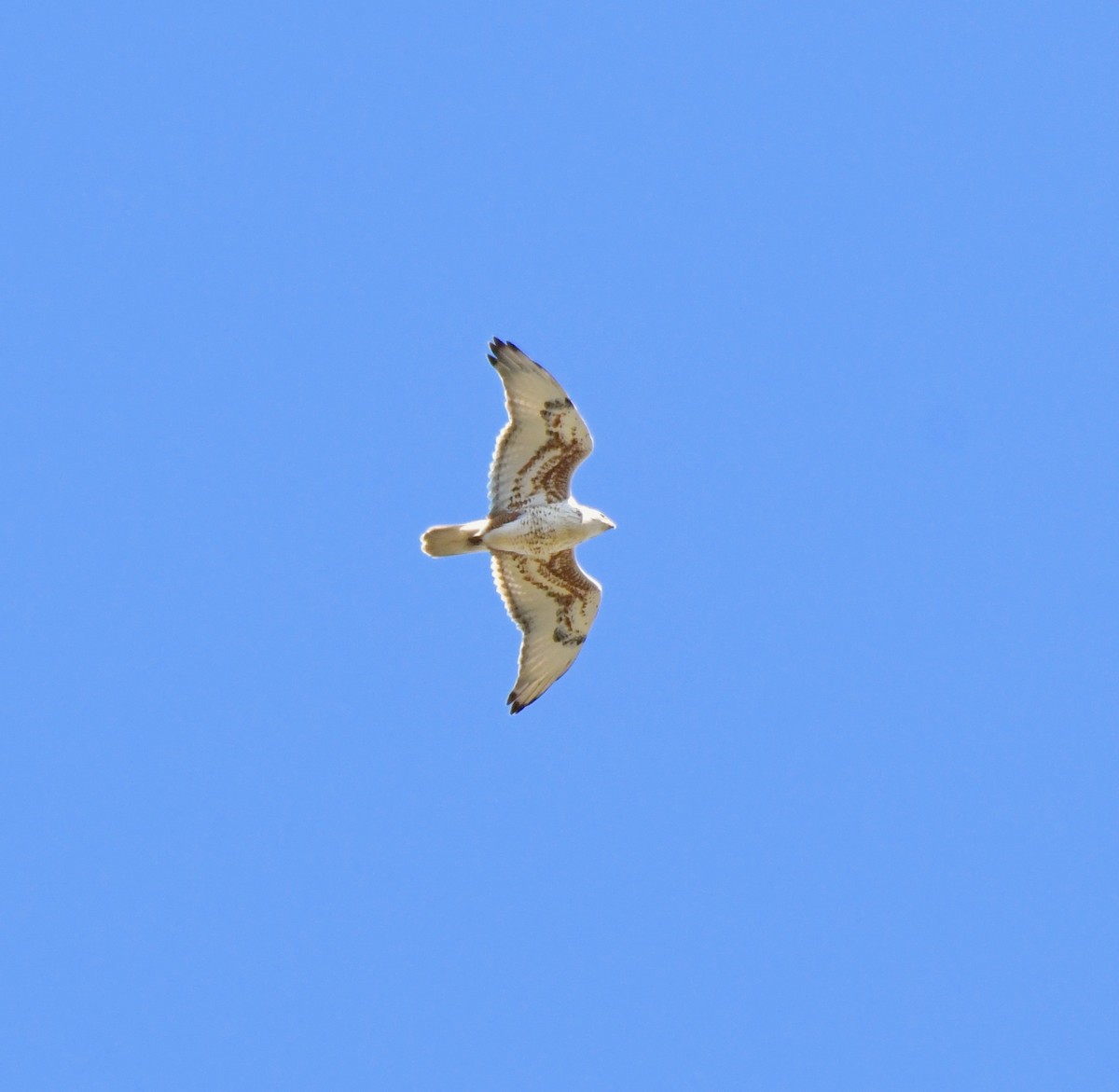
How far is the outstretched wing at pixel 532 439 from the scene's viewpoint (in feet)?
51.6

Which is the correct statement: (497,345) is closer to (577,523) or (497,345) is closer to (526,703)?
(577,523)

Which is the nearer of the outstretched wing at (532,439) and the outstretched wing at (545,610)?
the outstretched wing at (532,439)

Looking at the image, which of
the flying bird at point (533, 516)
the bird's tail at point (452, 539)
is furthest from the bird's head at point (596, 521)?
the bird's tail at point (452, 539)

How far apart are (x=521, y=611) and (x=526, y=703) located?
91 cm

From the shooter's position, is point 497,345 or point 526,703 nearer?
point 497,345

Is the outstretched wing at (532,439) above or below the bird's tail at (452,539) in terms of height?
above

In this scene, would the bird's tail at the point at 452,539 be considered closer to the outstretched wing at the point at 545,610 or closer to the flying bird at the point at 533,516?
the flying bird at the point at 533,516

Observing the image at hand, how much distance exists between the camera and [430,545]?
1593 centimetres

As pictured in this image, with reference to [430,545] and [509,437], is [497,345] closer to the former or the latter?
[509,437]

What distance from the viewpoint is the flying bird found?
15859mm

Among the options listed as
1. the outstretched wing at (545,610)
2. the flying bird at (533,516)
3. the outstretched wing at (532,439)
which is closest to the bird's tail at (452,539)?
the flying bird at (533,516)

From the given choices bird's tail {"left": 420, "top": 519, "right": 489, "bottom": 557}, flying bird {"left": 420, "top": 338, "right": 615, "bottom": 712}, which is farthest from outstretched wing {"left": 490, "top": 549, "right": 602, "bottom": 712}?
bird's tail {"left": 420, "top": 519, "right": 489, "bottom": 557}

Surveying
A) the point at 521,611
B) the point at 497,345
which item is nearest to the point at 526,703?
the point at 521,611

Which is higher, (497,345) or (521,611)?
(497,345)
